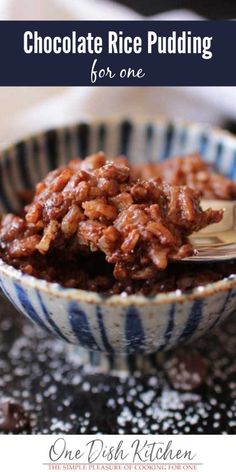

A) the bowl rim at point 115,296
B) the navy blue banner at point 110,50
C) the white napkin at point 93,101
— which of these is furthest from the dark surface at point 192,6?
the bowl rim at point 115,296

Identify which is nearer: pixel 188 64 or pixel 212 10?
pixel 188 64

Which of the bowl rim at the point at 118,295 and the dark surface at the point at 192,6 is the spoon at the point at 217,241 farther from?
the dark surface at the point at 192,6

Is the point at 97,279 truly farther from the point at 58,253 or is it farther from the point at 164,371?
the point at 164,371

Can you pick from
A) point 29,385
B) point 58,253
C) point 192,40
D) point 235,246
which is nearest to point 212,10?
point 192,40
